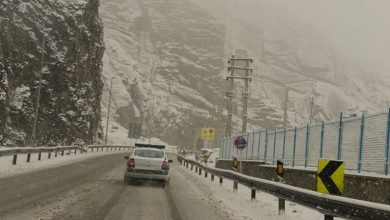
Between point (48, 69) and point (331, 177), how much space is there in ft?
148

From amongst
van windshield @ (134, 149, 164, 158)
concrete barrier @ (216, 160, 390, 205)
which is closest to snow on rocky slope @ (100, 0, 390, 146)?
van windshield @ (134, 149, 164, 158)

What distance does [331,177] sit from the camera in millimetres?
9617

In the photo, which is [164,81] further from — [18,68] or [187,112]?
[18,68]

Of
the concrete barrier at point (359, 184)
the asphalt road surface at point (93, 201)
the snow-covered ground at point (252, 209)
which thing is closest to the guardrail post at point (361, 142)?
the concrete barrier at point (359, 184)

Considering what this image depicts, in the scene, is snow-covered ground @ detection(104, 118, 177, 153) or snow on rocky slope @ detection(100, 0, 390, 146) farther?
snow on rocky slope @ detection(100, 0, 390, 146)

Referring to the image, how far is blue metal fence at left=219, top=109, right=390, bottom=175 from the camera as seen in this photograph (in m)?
13.3

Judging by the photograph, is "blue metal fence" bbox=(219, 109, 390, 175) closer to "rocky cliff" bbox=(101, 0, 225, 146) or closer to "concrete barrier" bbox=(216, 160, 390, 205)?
"concrete barrier" bbox=(216, 160, 390, 205)

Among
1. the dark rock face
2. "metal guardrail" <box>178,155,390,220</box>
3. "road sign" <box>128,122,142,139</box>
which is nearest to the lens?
"metal guardrail" <box>178,155,390,220</box>

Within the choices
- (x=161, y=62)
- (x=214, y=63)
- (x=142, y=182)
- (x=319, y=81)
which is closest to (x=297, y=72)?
(x=319, y=81)

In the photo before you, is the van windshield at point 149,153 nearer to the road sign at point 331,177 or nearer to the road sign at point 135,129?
the road sign at point 331,177

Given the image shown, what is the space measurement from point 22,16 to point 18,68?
5.82 m

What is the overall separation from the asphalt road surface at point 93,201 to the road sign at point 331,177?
101 inches

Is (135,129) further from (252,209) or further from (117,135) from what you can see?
(252,209)

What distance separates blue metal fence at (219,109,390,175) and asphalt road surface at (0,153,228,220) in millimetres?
4616
